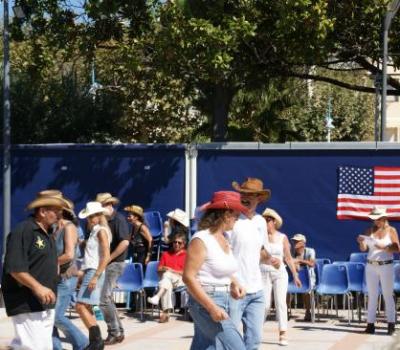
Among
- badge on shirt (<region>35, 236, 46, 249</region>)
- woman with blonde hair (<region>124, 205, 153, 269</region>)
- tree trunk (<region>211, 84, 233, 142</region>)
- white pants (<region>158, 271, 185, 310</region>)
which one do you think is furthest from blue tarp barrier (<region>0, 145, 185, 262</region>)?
badge on shirt (<region>35, 236, 46, 249</region>)

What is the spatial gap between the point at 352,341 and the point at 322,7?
26.0 ft

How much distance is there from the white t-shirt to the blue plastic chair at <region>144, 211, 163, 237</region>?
8234 millimetres

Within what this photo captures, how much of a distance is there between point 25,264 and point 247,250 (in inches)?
91.4

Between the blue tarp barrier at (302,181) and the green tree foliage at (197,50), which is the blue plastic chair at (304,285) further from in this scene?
the green tree foliage at (197,50)

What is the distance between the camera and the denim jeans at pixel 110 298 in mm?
12805

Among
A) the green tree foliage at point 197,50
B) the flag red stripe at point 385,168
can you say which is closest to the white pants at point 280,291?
the flag red stripe at point 385,168

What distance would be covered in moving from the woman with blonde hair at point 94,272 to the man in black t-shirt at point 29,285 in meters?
3.18

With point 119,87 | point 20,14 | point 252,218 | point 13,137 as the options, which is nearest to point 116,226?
point 252,218

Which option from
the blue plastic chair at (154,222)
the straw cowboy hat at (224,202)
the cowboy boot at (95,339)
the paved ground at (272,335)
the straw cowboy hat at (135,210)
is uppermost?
the straw cowboy hat at (224,202)

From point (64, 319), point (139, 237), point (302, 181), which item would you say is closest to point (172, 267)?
point (139, 237)

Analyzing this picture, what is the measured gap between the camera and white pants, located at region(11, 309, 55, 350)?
8.21 m

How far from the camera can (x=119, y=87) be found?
30875mm

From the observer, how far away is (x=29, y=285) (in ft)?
26.7

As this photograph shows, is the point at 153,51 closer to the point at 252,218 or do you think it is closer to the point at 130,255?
the point at 130,255
